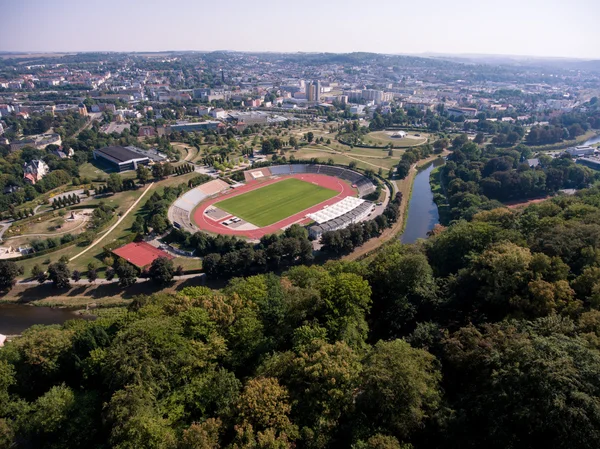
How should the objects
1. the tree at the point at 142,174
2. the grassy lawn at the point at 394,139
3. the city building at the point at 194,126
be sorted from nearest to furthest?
the tree at the point at 142,174
the grassy lawn at the point at 394,139
the city building at the point at 194,126

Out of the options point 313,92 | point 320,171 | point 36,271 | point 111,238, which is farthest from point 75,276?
point 313,92

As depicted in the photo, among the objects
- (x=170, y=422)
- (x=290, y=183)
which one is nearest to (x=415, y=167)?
(x=290, y=183)

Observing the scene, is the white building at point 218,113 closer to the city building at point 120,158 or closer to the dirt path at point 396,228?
the city building at point 120,158

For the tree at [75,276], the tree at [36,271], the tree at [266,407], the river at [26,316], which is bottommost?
the river at [26,316]

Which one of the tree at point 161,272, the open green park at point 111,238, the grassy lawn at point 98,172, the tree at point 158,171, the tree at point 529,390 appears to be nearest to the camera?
the tree at point 529,390

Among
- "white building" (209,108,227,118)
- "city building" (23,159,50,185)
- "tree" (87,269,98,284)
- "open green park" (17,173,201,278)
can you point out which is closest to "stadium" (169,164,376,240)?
"open green park" (17,173,201,278)

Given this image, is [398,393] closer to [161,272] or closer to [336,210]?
[161,272]

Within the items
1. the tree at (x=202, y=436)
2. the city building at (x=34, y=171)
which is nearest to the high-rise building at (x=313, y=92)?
the city building at (x=34, y=171)
